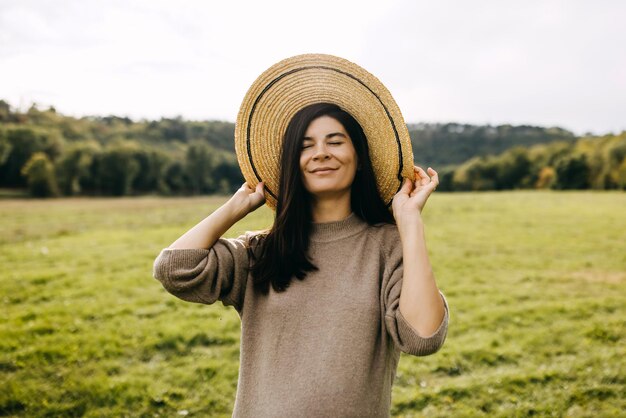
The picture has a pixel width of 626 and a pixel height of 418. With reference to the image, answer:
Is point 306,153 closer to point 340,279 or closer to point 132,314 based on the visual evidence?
point 340,279

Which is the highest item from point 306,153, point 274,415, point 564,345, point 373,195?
point 306,153

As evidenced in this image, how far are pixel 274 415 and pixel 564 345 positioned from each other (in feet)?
18.9

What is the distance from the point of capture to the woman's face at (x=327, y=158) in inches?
88.4

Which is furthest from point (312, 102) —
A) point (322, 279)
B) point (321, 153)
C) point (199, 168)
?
point (199, 168)

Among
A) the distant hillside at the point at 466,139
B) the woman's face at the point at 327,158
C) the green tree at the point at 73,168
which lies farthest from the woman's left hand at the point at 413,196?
the distant hillside at the point at 466,139

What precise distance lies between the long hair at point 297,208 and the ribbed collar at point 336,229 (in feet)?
0.14

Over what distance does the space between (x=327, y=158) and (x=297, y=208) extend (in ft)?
0.94

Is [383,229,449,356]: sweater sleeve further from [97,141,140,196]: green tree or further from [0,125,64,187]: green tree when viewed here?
[97,141,140,196]: green tree

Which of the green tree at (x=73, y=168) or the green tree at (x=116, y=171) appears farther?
the green tree at (x=116, y=171)

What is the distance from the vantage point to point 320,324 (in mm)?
1971

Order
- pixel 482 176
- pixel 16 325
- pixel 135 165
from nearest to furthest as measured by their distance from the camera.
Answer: pixel 16 325
pixel 135 165
pixel 482 176

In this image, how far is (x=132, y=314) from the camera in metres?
7.69

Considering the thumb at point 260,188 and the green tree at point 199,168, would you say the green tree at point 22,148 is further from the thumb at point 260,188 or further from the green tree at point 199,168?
the thumb at point 260,188

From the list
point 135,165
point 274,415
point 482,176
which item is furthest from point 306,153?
point 482,176
